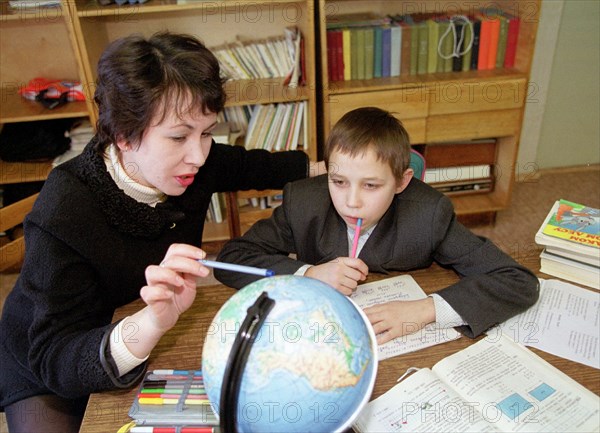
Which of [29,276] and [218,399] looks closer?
[218,399]

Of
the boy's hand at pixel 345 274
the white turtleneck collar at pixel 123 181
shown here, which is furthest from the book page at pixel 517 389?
the white turtleneck collar at pixel 123 181

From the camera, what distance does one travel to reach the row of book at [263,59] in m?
2.46

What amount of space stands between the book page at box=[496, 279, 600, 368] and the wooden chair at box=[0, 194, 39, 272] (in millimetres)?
1918

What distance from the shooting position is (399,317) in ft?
3.32

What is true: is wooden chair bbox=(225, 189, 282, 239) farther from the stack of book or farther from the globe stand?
the globe stand

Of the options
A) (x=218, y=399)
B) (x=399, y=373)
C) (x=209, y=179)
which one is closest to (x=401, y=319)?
(x=399, y=373)

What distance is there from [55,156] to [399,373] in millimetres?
2198

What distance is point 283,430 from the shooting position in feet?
2.14

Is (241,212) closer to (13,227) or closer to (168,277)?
(13,227)

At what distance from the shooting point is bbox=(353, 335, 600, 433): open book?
0.82 meters

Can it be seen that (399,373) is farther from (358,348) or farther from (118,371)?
(118,371)

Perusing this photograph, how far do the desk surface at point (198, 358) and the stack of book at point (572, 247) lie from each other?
0.04m

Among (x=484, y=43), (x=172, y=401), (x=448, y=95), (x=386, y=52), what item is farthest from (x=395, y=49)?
(x=172, y=401)

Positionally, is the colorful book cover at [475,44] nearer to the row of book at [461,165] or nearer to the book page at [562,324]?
the row of book at [461,165]
